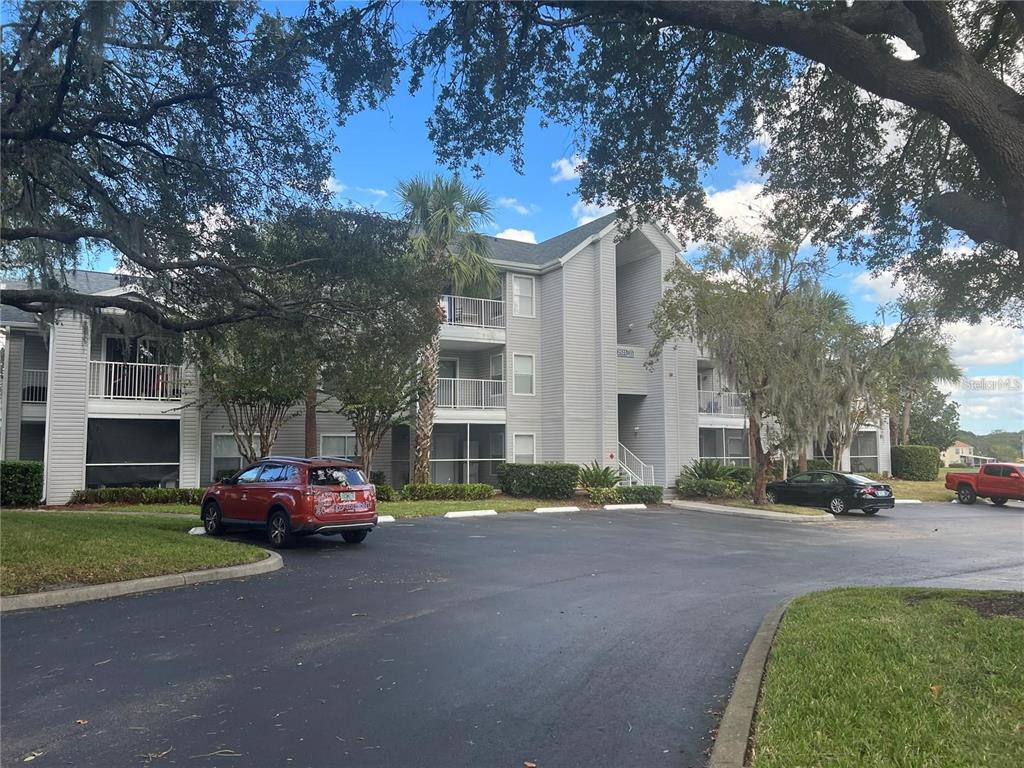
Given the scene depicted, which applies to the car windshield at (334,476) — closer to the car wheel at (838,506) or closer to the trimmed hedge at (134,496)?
the trimmed hedge at (134,496)

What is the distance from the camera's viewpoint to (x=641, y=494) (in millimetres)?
26062

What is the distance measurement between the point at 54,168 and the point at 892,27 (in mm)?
12255

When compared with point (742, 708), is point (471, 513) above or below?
below

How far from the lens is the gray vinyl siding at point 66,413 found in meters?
21.0

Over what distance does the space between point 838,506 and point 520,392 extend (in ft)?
39.8

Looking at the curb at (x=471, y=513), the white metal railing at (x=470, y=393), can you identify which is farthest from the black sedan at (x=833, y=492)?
the curb at (x=471, y=513)

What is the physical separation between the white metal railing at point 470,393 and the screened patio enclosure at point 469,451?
3.99 feet

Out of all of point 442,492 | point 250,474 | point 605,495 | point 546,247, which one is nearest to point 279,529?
point 250,474

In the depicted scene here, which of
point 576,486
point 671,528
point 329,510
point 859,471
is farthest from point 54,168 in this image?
point 859,471

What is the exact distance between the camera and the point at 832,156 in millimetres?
10367

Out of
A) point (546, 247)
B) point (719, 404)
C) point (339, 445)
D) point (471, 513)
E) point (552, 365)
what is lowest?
point (471, 513)

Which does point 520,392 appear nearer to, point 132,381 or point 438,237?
point 438,237

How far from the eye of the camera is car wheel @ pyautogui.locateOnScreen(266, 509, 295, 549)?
13.2 m

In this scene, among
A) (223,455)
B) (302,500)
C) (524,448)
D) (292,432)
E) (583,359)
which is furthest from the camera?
(583,359)
